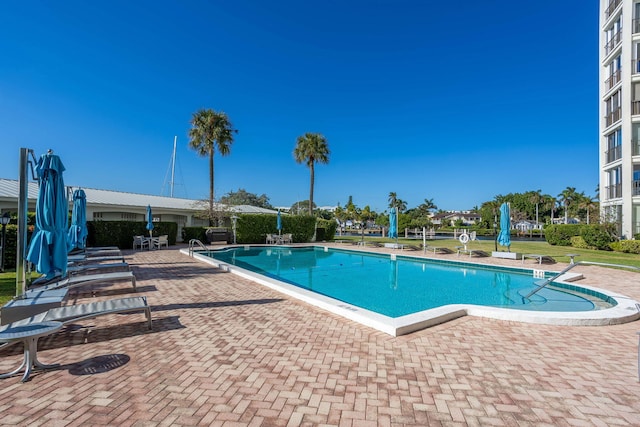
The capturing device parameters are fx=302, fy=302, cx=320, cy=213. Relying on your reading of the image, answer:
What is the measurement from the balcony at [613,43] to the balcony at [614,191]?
31.4ft

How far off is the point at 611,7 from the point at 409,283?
88.2 feet

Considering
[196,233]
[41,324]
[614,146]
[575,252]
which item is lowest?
[575,252]

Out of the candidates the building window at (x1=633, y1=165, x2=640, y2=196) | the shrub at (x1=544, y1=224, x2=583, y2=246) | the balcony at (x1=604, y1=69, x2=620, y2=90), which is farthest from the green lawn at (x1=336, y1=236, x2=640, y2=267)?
the balcony at (x1=604, y1=69, x2=620, y2=90)

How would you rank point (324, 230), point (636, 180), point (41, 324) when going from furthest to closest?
point (324, 230) → point (636, 180) → point (41, 324)

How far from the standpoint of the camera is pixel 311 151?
94.4 feet

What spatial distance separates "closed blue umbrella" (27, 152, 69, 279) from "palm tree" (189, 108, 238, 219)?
1917cm

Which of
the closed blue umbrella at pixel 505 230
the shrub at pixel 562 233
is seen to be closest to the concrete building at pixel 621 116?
the shrub at pixel 562 233

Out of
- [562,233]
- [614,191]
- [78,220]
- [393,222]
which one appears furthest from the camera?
[562,233]

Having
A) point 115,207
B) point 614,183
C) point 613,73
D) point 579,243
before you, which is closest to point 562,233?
point 579,243

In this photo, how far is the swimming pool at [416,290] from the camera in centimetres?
550

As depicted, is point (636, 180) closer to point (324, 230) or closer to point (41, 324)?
point (324, 230)

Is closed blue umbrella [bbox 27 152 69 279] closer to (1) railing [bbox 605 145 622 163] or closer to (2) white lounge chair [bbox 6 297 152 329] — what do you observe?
(2) white lounge chair [bbox 6 297 152 329]

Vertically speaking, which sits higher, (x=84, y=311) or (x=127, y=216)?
(x=127, y=216)

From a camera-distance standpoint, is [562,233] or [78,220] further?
[562,233]
